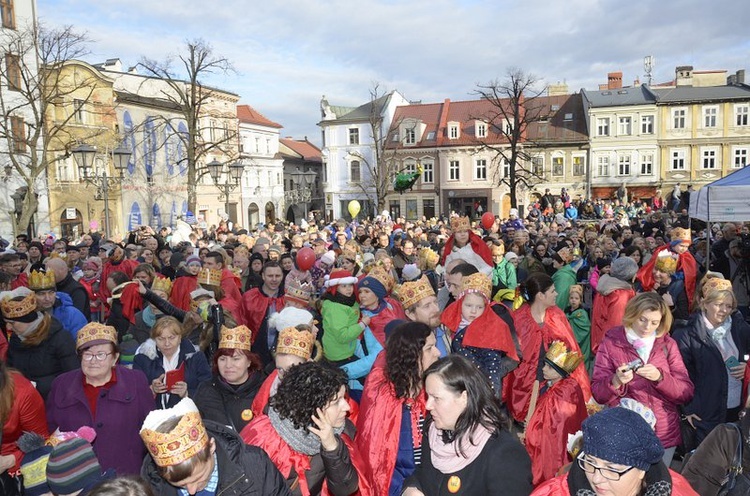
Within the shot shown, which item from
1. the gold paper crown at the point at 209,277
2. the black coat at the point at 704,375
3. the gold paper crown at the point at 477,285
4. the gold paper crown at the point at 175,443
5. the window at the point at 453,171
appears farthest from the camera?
the window at the point at 453,171

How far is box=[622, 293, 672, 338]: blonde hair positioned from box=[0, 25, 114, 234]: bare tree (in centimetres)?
2363

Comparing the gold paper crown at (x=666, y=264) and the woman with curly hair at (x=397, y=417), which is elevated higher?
the gold paper crown at (x=666, y=264)

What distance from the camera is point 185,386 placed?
4.43 m

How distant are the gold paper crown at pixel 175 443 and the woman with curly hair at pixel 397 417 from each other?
1235 mm

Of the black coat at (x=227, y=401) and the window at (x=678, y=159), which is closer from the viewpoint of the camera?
the black coat at (x=227, y=401)

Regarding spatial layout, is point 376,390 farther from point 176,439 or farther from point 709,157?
point 709,157

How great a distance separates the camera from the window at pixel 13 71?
24.2 metres

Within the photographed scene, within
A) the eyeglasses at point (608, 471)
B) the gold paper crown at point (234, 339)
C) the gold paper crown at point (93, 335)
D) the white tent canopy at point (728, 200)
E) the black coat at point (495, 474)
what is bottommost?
the black coat at point (495, 474)

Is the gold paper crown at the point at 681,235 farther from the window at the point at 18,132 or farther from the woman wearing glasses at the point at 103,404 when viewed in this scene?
the window at the point at 18,132

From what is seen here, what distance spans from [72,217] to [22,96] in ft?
21.0

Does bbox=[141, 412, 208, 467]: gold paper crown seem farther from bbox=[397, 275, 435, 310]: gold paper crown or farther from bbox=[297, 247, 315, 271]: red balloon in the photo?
bbox=[297, 247, 315, 271]: red balloon

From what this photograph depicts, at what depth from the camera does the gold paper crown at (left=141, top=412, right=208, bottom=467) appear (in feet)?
7.99

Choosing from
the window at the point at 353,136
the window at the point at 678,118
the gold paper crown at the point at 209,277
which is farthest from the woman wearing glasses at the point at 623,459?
the window at the point at 678,118

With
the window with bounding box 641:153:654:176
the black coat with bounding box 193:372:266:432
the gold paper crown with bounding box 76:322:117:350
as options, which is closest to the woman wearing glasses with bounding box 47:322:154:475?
the gold paper crown with bounding box 76:322:117:350
